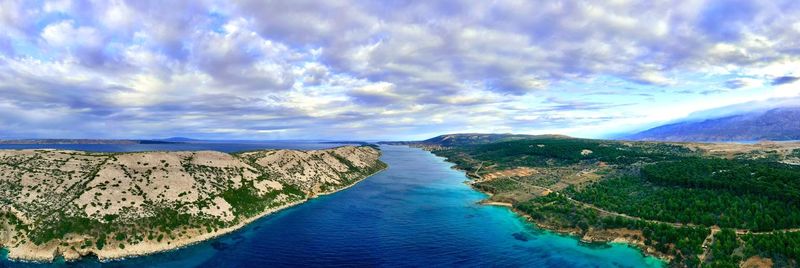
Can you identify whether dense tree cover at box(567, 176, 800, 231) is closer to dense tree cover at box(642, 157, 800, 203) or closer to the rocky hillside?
dense tree cover at box(642, 157, 800, 203)

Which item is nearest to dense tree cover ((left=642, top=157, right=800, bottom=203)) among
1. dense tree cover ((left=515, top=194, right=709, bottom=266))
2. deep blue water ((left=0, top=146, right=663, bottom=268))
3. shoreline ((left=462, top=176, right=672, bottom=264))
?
dense tree cover ((left=515, top=194, right=709, bottom=266))

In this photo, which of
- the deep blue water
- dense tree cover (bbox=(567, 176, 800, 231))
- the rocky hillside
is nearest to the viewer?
the deep blue water

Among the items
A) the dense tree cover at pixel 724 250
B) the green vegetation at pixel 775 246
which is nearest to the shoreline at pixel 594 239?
the dense tree cover at pixel 724 250

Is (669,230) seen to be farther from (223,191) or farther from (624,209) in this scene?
(223,191)

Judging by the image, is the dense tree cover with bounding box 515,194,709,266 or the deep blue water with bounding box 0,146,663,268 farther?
the dense tree cover with bounding box 515,194,709,266

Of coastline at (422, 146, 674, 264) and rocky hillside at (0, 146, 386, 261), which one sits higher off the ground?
rocky hillside at (0, 146, 386, 261)
